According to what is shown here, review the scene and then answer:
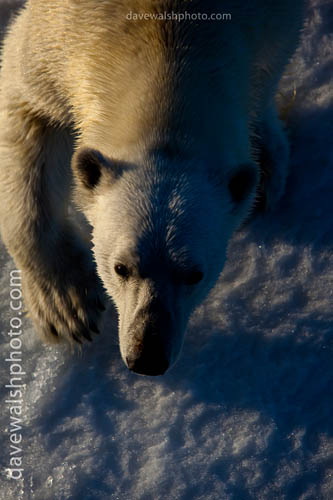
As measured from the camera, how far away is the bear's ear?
69.0 inches

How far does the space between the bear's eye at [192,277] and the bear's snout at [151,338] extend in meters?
0.10

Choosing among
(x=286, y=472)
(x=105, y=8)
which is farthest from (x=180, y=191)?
(x=286, y=472)

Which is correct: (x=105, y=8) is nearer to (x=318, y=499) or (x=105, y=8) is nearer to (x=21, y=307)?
(x=21, y=307)

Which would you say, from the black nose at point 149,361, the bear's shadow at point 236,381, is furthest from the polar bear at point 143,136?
the bear's shadow at point 236,381

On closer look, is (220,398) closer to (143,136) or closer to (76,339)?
(76,339)

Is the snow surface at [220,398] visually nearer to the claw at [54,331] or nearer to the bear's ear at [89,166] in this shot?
the claw at [54,331]

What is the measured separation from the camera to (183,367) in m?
2.42

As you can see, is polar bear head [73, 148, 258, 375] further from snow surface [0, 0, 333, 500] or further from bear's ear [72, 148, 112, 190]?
snow surface [0, 0, 333, 500]

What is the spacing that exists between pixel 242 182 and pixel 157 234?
1.06 feet

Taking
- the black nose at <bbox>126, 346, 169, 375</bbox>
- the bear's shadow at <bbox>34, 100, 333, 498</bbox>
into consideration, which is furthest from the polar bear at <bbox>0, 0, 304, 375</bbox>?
the bear's shadow at <bbox>34, 100, 333, 498</bbox>

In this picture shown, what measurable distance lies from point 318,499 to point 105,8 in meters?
1.78

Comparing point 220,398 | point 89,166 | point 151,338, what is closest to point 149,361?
point 151,338

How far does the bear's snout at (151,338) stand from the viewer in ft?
5.66

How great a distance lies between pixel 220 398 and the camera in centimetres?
237
